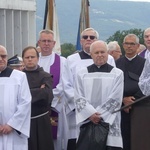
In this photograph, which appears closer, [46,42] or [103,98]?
[103,98]

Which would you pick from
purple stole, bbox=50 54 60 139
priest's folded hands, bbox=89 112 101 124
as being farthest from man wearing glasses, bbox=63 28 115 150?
priest's folded hands, bbox=89 112 101 124

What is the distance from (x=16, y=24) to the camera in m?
27.3

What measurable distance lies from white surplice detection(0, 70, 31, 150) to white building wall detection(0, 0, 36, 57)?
16.3 meters

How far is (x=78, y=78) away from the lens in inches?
309

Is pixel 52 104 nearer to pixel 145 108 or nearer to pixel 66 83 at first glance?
pixel 66 83

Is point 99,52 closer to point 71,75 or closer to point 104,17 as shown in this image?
point 71,75

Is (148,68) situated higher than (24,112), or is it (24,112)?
(148,68)

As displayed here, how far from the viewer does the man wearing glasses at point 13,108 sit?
7.37 m

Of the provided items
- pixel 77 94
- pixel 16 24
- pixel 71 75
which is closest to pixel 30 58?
pixel 77 94

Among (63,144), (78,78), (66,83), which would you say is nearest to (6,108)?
(78,78)

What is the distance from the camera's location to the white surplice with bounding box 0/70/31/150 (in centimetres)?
738

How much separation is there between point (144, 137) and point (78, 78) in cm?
198

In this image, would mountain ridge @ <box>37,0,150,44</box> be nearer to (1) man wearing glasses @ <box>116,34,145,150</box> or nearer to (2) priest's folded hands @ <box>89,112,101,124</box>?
(1) man wearing glasses @ <box>116,34,145,150</box>

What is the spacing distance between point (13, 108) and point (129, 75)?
6.28 ft
